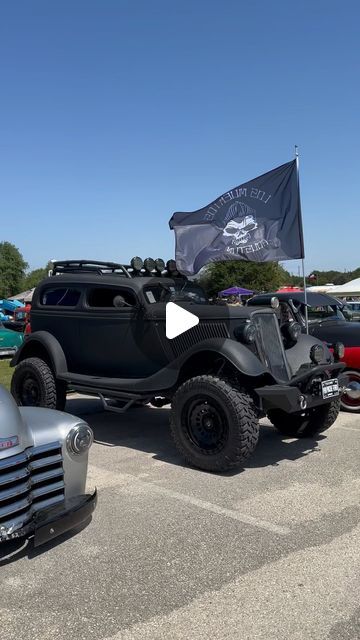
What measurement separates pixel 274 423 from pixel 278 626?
4.27 m

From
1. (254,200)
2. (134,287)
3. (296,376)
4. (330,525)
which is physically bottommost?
(330,525)

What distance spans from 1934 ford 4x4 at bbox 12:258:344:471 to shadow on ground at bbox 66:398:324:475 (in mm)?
327

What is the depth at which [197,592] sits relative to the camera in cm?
322

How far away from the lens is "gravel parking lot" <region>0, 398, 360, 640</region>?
2.92 metres

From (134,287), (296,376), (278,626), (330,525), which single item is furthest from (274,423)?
(278,626)

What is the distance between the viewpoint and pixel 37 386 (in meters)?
7.04

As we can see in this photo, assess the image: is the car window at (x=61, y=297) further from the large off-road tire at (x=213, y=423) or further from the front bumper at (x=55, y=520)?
the front bumper at (x=55, y=520)

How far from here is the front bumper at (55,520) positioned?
11.0 ft

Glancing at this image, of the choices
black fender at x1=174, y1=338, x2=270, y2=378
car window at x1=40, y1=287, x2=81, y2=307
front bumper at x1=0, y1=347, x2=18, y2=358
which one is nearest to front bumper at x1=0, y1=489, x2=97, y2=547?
black fender at x1=174, y1=338, x2=270, y2=378

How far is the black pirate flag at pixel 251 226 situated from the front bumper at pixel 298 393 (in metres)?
2.43

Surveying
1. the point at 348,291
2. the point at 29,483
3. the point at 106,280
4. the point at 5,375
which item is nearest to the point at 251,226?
the point at 106,280

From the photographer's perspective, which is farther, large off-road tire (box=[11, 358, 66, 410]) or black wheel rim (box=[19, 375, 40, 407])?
black wheel rim (box=[19, 375, 40, 407])

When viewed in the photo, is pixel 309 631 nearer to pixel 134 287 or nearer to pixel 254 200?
pixel 134 287

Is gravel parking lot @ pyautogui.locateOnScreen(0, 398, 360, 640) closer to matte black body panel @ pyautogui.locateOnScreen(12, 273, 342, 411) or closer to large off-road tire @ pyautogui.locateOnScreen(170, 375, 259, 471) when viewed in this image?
A: large off-road tire @ pyautogui.locateOnScreen(170, 375, 259, 471)
